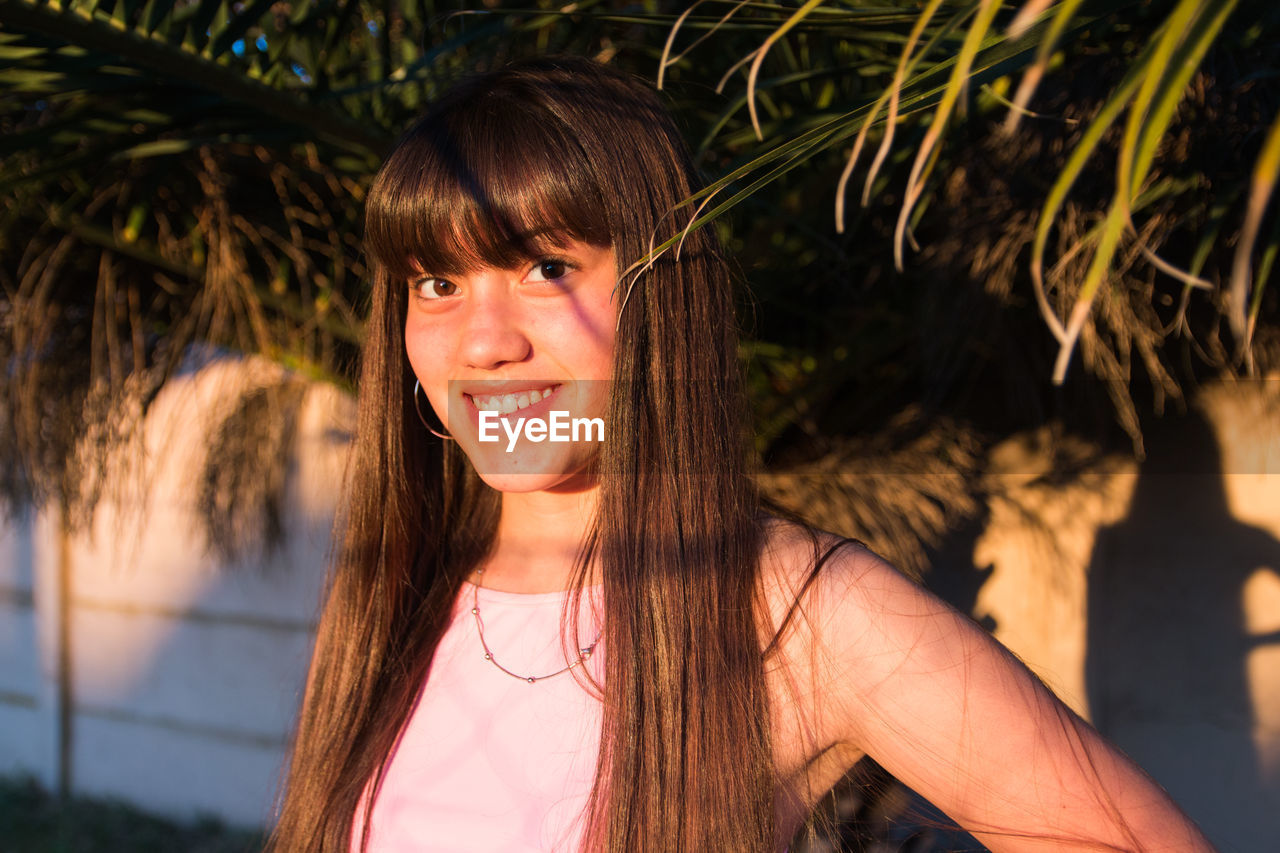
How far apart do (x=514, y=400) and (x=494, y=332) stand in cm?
6

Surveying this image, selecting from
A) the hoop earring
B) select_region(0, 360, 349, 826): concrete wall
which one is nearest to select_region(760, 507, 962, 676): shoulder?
the hoop earring

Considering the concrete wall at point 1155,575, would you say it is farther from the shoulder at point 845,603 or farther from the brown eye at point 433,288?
the brown eye at point 433,288

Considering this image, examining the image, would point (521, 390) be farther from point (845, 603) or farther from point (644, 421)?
point (845, 603)

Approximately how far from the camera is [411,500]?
3.35ft

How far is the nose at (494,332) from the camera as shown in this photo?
0.75 meters

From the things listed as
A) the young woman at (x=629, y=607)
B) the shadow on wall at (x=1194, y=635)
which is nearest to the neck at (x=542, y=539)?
the young woman at (x=629, y=607)

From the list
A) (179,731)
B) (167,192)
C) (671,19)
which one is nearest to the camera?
(671,19)

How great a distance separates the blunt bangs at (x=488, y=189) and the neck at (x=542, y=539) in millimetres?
250

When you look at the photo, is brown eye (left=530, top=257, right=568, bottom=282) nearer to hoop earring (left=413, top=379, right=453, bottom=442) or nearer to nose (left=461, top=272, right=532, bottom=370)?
nose (left=461, top=272, right=532, bottom=370)

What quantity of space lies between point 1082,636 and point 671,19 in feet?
4.75

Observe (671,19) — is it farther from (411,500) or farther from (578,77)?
(411,500)

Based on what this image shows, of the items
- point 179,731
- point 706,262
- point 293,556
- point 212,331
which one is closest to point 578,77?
point 706,262

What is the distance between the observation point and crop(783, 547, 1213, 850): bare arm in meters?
0.63

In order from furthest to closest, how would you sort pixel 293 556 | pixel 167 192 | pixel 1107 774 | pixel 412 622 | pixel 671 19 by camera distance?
pixel 293 556, pixel 167 192, pixel 412 622, pixel 671 19, pixel 1107 774
